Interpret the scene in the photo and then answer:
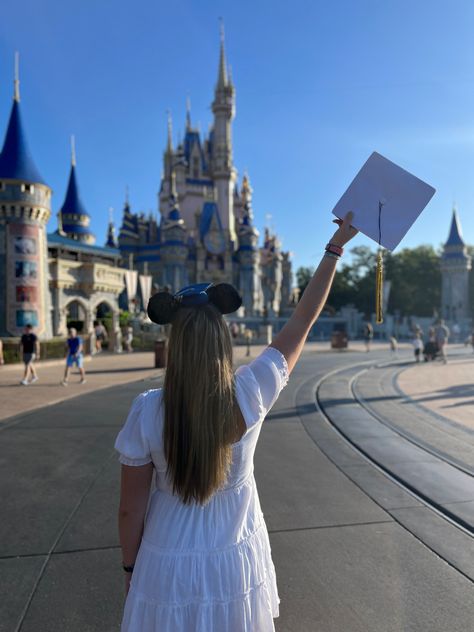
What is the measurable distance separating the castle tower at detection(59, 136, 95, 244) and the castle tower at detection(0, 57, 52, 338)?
22.2 metres

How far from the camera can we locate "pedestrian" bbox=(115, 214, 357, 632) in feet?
4.44

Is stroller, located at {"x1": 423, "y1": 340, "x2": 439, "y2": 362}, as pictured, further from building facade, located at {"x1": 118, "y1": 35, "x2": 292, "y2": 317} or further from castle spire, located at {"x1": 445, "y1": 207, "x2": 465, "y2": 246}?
castle spire, located at {"x1": 445, "y1": 207, "x2": 465, "y2": 246}

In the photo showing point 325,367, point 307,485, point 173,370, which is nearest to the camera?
point 173,370

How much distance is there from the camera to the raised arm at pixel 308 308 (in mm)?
1656

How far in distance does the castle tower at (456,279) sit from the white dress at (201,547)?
55.5 m

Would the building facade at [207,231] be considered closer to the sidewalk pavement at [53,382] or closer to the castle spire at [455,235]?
the castle spire at [455,235]

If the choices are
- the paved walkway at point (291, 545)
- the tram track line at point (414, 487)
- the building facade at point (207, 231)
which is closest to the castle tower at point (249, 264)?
the building facade at point (207, 231)

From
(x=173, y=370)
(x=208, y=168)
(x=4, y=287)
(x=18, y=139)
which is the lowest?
(x=173, y=370)

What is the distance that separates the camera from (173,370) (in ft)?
4.48

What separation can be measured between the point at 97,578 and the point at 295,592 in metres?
1.23

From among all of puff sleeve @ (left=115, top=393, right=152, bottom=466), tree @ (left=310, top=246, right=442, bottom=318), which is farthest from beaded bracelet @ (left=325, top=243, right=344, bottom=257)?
tree @ (left=310, top=246, right=442, bottom=318)

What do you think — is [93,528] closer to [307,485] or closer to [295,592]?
[295,592]

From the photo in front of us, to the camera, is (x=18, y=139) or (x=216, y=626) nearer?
(x=216, y=626)

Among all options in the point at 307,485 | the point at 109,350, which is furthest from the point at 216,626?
the point at 109,350
